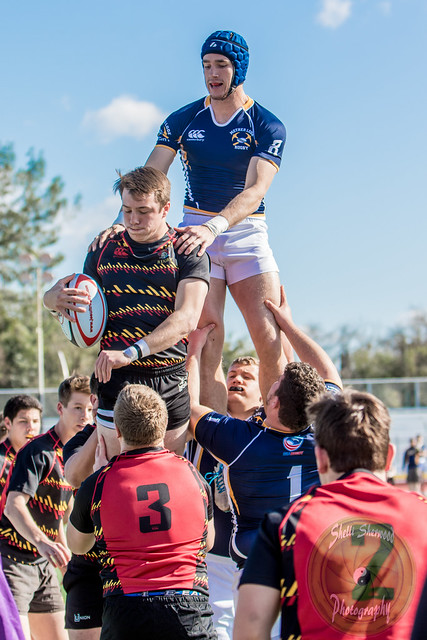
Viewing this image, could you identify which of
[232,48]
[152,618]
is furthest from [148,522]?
[232,48]

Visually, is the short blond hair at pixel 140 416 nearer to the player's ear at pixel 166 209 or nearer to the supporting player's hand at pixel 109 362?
the supporting player's hand at pixel 109 362

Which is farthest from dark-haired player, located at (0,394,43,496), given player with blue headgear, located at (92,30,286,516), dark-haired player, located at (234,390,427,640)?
dark-haired player, located at (234,390,427,640)

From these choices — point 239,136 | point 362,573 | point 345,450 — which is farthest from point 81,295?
point 362,573

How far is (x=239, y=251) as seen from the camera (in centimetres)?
544

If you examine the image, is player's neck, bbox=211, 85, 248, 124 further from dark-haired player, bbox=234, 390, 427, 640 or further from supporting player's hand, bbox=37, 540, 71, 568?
dark-haired player, bbox=234, 390, 427, 640

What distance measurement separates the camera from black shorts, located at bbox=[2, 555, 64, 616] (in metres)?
6.20

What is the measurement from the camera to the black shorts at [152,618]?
141 inches

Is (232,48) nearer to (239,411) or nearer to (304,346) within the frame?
(304,346)

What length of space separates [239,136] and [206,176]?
15.4 inches

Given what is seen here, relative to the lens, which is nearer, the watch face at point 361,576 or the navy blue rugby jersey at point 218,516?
the watch face at point 361,576

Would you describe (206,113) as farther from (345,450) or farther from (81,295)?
(345,450)

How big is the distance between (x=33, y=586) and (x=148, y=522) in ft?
10.8

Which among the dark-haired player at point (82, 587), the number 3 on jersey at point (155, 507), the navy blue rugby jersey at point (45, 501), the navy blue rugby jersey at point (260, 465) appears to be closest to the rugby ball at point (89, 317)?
the dark-haired player at point (82, 587)

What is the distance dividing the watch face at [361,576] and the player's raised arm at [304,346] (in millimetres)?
2557
